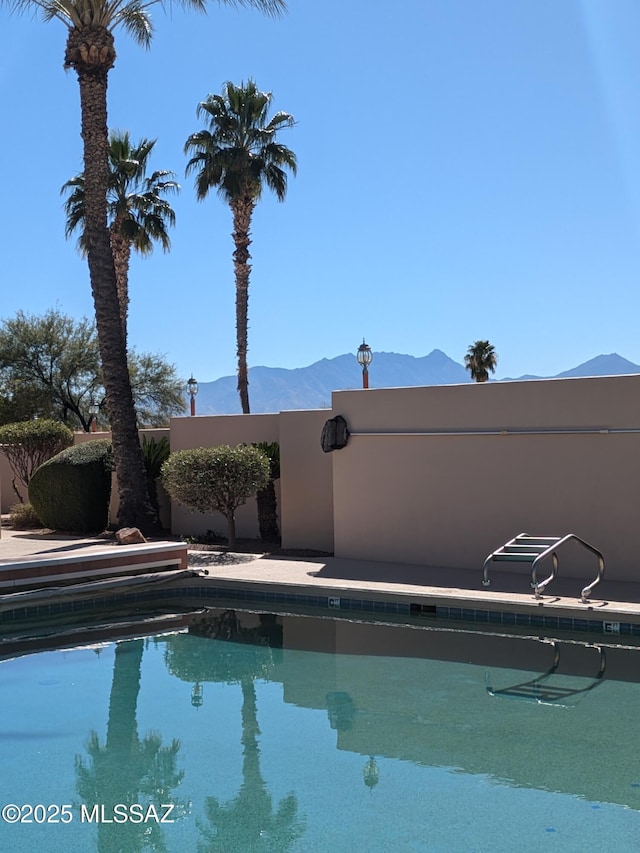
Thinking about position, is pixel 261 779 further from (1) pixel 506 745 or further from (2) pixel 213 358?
(2) pixel 213 358

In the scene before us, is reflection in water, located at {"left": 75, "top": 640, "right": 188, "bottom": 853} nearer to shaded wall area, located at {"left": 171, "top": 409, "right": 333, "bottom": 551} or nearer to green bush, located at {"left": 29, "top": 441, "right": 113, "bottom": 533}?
shaded wall area, located at {"left": 171, "top": 409, "right": 333, "bottom": 551}

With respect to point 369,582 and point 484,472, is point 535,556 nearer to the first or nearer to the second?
point 369,582

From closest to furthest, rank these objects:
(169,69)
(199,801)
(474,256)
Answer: (199,801)
(169,69)
(474,256)

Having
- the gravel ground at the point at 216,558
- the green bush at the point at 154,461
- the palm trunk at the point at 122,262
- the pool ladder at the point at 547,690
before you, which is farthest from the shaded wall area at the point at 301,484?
the palm trunk at the point at 122,262

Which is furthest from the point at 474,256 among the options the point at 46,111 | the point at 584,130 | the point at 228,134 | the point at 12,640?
the point at 12,640

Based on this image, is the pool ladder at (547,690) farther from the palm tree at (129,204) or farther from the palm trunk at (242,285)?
the palm trunk at (242,285)

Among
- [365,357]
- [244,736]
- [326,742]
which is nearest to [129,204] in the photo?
[365,357]

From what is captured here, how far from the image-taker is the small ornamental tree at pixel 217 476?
517 inches

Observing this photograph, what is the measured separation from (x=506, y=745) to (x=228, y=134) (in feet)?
71.6

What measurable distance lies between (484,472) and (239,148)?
16.8 metres

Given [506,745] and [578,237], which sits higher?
[578,237]

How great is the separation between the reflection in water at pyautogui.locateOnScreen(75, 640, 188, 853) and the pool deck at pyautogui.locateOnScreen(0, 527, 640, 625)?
331 centimetres

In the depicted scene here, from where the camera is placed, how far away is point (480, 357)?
4159cm

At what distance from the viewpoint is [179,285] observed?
129 ft
